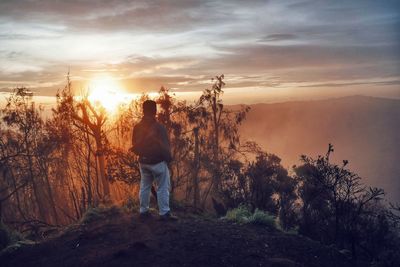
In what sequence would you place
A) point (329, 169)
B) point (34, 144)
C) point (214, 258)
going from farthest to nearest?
point (34, 144), point (329, 169), point (214, 258)

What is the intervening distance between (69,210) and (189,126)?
15129 mm

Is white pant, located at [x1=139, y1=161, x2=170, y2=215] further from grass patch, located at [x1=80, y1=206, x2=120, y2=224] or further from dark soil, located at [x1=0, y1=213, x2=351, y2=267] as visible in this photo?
grass patch, located at [x1=80, y1=206, x2=120, y2=224]

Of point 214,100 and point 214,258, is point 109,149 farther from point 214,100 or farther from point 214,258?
point 214,258

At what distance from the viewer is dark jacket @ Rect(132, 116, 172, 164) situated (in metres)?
8.41

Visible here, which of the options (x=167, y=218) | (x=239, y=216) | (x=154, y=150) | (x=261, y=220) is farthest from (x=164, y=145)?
(x=261, y=220)

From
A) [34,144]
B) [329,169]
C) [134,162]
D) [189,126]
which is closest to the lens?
[329,169]

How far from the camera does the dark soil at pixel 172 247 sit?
657 cm

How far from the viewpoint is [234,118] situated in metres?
25.2

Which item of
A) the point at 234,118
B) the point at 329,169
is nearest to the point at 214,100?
the point at 234,118

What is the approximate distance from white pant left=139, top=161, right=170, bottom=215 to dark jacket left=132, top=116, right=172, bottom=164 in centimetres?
13

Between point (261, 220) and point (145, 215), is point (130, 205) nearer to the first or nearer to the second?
point (145, 215)

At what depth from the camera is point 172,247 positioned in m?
6.95

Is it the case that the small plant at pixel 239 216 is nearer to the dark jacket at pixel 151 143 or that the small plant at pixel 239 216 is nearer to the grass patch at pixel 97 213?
the dark jacket at pixel 151 143

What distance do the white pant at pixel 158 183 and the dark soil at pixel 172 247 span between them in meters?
0.31
